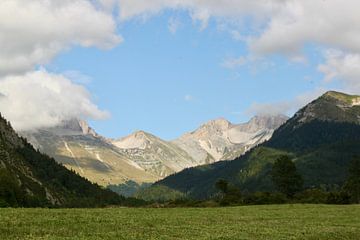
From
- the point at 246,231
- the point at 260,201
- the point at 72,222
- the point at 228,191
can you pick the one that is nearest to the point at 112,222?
the point at 72,222

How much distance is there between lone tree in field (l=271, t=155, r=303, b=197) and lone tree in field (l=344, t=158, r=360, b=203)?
60.0ft

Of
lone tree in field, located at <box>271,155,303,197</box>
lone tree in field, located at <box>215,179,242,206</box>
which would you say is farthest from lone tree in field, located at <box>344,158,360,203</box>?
lone tree in field, located at <box>215,179,242,206</box>

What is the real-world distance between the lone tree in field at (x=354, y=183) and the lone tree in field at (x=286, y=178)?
60.0 feet

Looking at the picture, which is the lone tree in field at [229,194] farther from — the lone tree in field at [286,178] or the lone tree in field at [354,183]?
the lone tree in field at [354,183]

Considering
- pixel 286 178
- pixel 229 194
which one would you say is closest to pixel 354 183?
pixel 286 178

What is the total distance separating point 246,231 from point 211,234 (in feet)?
21.8

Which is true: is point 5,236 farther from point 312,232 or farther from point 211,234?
point 312,232

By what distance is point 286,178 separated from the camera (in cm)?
18188

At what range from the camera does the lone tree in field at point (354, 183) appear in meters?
170

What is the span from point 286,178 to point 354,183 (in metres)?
25.7

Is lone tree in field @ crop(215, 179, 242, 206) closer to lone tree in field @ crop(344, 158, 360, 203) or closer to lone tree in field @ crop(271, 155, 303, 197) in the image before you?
lone tree in field @ crop(271, 155, 303, 197)

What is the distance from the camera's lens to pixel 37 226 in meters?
41.6

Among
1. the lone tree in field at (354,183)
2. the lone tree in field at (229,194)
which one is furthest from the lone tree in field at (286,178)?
the lone tree in field at (354,183)

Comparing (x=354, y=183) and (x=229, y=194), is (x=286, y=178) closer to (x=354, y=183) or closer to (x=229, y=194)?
(x=354, y=183)
